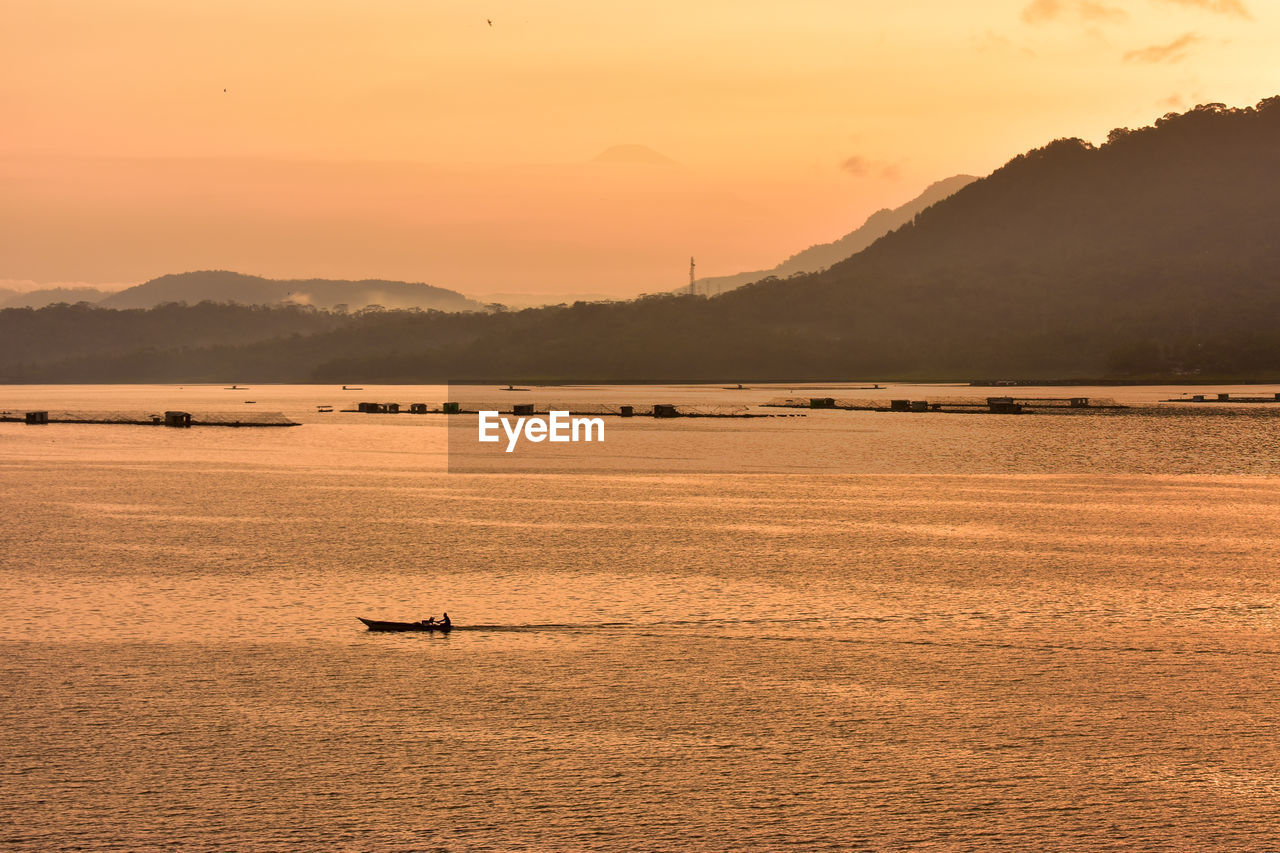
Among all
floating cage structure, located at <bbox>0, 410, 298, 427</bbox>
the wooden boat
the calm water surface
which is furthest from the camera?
floating cage structure, located at <bbox>0, 410, 298, 427</bbox>

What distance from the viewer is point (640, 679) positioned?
2342 cm

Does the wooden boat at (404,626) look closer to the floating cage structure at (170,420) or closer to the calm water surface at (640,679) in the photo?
the calm water surface at (640,679)

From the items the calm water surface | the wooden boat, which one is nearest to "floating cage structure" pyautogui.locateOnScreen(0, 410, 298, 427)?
the calm water surface

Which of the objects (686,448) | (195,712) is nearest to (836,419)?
(686,448)

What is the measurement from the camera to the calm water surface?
1617cm

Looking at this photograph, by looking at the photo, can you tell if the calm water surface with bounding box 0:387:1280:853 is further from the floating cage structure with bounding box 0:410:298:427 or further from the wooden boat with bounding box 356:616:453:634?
the floating cage structure with bounding box 0:410:298:427

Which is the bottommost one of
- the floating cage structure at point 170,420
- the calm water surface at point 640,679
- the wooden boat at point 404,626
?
the calm water surface at point 640,679

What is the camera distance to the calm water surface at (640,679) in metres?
16.2

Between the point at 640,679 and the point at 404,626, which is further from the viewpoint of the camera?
the point at 404,626

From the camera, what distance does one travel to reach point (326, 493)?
63.8m

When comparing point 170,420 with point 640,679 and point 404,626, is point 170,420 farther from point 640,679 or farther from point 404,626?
point 640,679

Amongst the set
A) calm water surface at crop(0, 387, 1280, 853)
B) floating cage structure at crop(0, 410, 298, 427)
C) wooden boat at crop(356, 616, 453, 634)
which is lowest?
calm water surface at crop(0, 387, 1280, 853)

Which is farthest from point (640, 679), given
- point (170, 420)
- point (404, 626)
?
point (170, 420)

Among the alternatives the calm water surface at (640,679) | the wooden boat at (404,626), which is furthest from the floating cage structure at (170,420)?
the wooden boat at (404,626)
